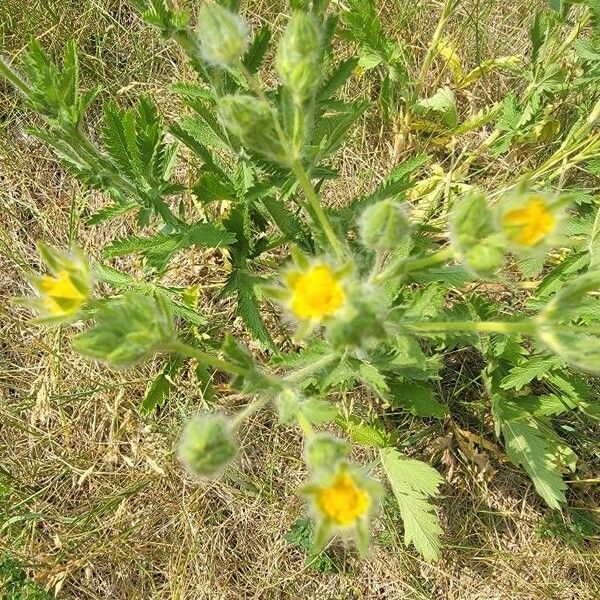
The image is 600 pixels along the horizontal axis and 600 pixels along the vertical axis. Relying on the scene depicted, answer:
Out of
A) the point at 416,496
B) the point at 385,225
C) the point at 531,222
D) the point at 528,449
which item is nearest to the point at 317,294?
the point at 385,225

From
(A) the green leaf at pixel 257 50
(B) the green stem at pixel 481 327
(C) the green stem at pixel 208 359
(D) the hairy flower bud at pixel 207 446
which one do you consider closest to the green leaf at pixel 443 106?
(A) the green leaf at pixel 257 50

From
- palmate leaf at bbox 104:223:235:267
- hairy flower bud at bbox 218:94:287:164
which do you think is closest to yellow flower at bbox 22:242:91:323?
palmate leaf at bbox 104:223:235:267

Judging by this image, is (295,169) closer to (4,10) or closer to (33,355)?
(33,355)

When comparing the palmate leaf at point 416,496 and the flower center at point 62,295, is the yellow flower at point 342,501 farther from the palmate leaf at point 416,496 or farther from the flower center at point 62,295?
the palmate leaf at point 416,496

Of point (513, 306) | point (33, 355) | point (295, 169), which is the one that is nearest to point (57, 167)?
point (33, 355)

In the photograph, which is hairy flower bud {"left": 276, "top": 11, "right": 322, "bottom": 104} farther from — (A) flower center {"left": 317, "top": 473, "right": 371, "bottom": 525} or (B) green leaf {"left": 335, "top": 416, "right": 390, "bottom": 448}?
(B) green leaf {"left": 335, "top": 416, "right": 390, "bottom": 448}
